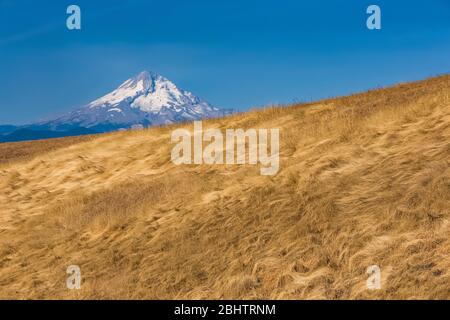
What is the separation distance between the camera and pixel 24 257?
14.5 metres

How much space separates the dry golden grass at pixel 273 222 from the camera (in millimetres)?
9859

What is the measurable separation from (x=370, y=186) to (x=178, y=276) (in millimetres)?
5362

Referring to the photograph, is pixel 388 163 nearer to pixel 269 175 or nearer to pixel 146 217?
pixel 269 175

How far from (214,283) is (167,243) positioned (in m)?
2.85

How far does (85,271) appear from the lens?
41.0 ft

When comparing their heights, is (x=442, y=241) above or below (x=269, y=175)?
below

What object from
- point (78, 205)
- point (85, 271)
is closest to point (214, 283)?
point (85, 271)

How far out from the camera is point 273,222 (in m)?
12.5

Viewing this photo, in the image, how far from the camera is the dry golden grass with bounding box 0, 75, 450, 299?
9.86m

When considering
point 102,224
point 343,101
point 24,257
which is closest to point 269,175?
point 102,224

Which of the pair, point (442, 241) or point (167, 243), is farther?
point (167, 243)
